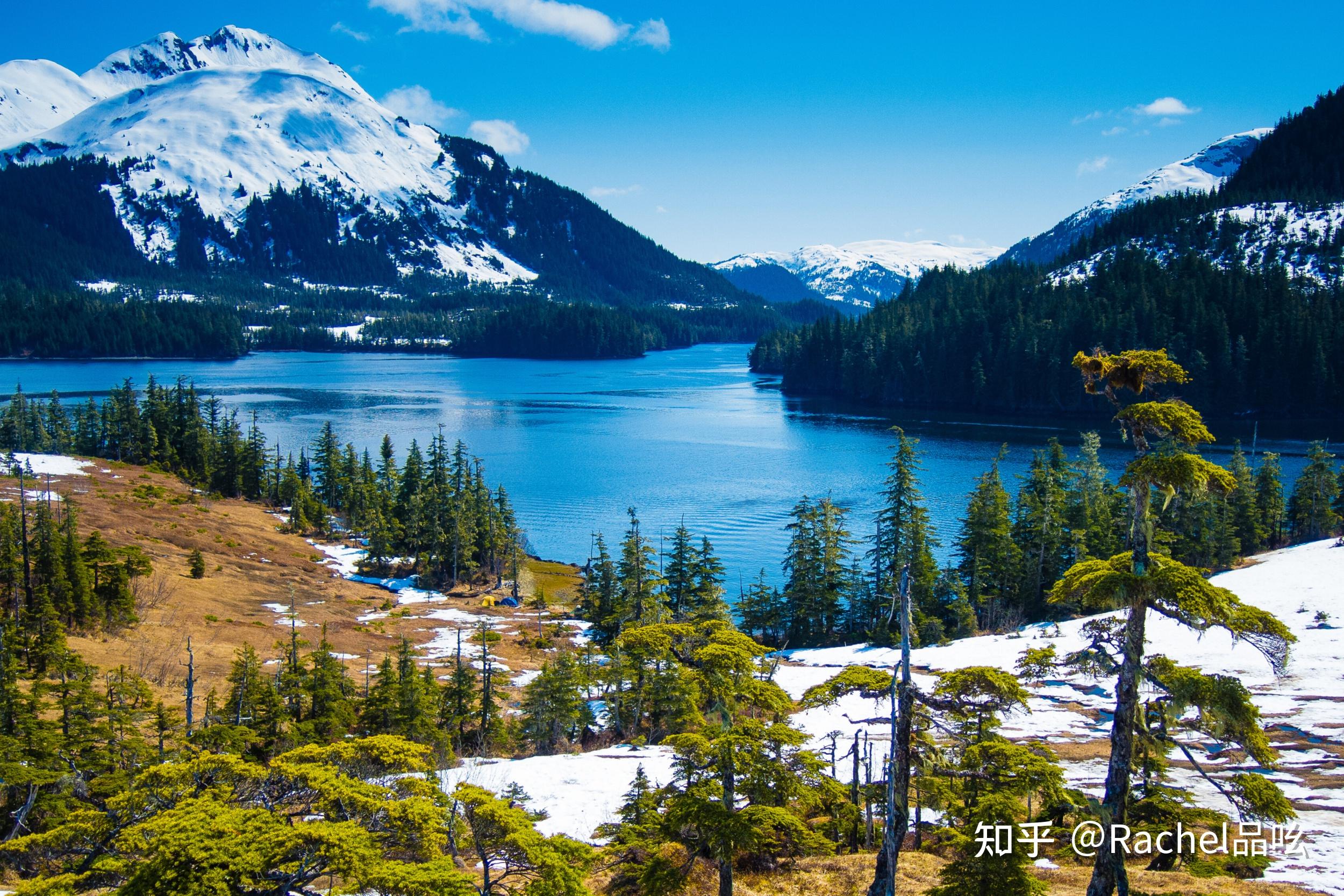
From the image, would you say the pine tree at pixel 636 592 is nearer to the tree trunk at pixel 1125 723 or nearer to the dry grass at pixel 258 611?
the dry grass at pixel 258 611

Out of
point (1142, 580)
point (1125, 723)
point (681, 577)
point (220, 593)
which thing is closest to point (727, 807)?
point (1125, 723)

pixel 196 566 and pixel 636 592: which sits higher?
pixel 636 592

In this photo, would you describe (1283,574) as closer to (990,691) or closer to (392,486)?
(990,691)

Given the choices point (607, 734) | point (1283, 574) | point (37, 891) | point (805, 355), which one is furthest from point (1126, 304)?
point (37, 891)

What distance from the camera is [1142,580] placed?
10859 mm

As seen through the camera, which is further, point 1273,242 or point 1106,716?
point 1273,242

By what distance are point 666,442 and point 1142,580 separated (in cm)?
9658

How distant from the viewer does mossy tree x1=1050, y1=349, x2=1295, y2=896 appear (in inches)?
418

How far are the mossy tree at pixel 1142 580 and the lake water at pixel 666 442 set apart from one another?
4454 cm

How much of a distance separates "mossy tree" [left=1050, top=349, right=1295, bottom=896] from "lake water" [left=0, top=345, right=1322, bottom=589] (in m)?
44.5

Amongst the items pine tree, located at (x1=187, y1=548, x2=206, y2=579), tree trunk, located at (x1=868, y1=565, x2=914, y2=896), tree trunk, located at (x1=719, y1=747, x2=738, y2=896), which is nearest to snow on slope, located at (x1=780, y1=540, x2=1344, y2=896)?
tree trunk, located at (x1=868, y1=565, x2=914, y2=896)

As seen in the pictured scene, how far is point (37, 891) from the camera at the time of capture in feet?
39.5

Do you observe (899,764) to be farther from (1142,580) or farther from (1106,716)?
(1106,716)

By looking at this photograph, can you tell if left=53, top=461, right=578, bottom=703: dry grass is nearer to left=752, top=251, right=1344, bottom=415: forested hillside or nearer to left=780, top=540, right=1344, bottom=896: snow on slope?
left=780, top=540, right=1344, bottom=896: snow on slope
